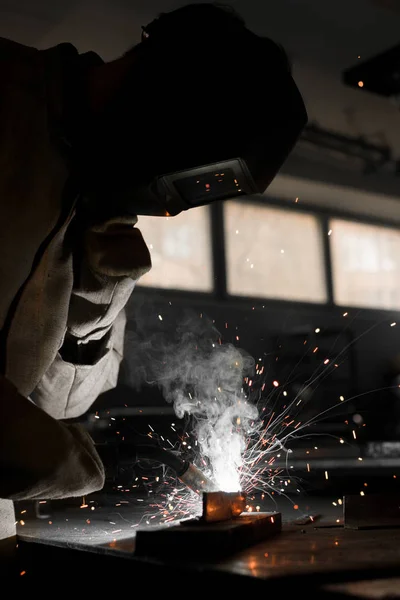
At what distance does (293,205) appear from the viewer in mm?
4723

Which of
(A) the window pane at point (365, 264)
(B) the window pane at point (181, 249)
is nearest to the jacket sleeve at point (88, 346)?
(B) the window pane at point (181, 249)

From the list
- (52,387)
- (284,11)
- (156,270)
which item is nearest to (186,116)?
(52,387)

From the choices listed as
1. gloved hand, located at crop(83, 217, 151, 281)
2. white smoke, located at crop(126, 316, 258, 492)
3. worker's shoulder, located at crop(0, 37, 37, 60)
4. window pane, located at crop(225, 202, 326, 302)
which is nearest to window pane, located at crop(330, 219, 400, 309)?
window pane, located at crop(225, 202, 326, 302)

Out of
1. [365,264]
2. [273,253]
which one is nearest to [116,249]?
[273,253]

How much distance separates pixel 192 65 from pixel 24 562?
1.07 meters

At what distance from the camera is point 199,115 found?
125 centimetres

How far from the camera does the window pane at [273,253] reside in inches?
173

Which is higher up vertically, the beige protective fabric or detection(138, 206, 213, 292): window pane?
detection(138, 206, 213, 292): window pane

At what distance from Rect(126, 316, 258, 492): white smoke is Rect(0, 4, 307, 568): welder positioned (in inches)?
26.6

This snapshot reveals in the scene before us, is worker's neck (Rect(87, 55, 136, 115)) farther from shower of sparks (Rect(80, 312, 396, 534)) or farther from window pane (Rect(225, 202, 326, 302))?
window pane (Rect(225, 202, 326, 302))

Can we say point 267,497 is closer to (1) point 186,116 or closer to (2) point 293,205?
(1) point 186,116

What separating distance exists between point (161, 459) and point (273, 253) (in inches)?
134

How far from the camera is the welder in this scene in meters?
1.24

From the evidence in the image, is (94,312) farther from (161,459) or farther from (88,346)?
(161,459)
